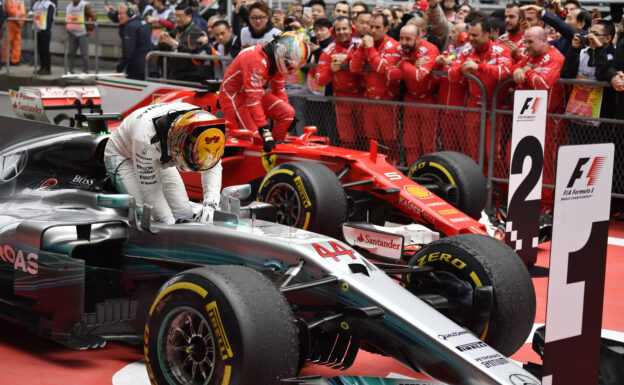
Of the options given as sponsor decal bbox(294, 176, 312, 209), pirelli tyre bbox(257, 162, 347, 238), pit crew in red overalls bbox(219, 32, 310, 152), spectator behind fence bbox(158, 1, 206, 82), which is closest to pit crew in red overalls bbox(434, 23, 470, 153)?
pit crew in red overalls bbox(219, 32, 310, 152)

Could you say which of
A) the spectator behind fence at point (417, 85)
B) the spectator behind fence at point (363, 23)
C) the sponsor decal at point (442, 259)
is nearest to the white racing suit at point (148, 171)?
the sponsor decal at point (442, 259)

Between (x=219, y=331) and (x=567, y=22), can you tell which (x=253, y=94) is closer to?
(x=567, y=22)

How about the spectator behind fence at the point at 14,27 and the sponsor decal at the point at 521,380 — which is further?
the spectator behind fence at the point at 14,27

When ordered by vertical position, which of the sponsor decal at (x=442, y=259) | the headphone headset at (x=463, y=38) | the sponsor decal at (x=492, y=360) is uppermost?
the headphone headset at (x=463, y=38)

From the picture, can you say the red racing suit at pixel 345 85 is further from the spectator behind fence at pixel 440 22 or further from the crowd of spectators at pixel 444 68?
the spectator behind fence at pixel 440 22

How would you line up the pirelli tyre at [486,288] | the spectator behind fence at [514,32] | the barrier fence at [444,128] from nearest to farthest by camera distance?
1. the pirelli tyre at [486,288]
2. the barrier fence at [444,128]
3. the spectator behind fence at [514,32]

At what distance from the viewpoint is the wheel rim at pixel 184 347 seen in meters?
4.15

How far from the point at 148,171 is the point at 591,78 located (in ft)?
18.7

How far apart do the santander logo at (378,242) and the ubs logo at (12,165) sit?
2.57m

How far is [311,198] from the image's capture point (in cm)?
711

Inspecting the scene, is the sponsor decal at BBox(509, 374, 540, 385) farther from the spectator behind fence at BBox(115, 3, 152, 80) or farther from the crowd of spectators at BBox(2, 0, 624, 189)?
the spectator behind fence at BBox(115, 3, 152, 80)

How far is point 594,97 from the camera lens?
926cm

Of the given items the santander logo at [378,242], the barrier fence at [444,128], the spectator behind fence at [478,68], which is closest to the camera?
the santander logo at [378,242]

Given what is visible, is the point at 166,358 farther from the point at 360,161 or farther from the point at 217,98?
the point at 217,98
